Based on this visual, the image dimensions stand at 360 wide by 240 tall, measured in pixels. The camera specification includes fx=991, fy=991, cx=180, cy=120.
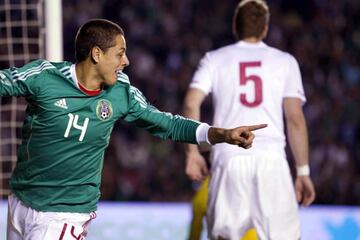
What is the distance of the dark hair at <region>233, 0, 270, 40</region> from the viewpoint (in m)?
5.80

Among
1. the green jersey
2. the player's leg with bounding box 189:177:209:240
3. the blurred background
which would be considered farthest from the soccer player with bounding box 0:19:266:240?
the blurred background

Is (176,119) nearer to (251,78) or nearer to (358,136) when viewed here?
(251,78)

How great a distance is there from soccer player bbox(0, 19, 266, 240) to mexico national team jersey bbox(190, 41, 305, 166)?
3.66ft

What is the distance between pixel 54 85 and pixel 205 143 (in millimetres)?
738

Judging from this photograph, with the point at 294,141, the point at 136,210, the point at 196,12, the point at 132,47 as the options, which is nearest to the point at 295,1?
the point at 196,12

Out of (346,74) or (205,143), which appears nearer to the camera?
(205,143)

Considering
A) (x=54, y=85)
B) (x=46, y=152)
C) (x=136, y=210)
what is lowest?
(x=136, y=210)

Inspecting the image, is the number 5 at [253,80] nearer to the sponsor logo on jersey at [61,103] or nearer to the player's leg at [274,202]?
the player's leg at [274,202]

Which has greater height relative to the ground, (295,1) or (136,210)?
(295,1)

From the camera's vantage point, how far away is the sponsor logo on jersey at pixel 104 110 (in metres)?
4.52

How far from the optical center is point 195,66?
518 inches

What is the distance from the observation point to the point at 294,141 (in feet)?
19.2

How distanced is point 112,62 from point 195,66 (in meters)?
8.68

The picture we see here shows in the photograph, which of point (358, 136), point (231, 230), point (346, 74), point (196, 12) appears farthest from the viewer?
A: point (196, 12)
